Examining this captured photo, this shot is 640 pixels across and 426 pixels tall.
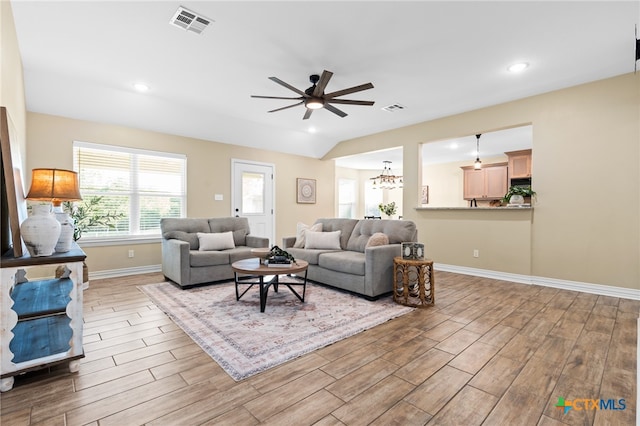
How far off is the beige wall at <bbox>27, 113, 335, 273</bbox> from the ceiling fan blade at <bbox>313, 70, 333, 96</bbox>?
321 cm

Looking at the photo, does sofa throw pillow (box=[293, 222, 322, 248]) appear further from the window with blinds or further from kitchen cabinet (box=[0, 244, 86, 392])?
kitchen cabinet (box=[0, 244, 86, 392])

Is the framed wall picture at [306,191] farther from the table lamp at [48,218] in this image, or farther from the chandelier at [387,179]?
the table lamp at [48,218]

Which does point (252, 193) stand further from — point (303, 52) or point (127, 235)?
point (303, 52)

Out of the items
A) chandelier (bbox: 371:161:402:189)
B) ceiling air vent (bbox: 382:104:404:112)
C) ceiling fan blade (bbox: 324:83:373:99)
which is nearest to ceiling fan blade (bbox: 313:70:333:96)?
ceiling fan blade (bbox: 324:83:373:99)

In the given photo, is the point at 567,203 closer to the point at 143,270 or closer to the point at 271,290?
the point at 271,290

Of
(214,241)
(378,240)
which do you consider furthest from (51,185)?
(378,240)

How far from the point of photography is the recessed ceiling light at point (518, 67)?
134 inches

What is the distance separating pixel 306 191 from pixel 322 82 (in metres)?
4.43

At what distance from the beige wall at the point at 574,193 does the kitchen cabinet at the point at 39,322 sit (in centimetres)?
509

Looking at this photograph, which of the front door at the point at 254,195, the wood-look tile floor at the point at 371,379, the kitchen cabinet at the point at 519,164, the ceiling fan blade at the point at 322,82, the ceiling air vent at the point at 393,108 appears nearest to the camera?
the wood-look tile floor at the point at 371,379

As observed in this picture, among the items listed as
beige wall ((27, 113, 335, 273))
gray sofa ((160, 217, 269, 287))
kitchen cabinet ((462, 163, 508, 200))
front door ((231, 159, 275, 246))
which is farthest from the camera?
kitchen cabinet ((462, 163, 508, 200))

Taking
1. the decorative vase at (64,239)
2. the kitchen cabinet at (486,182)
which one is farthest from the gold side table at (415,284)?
the kitchen cabinet at (486,182)

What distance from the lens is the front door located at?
6.25 m

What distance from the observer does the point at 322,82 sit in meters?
3.13
